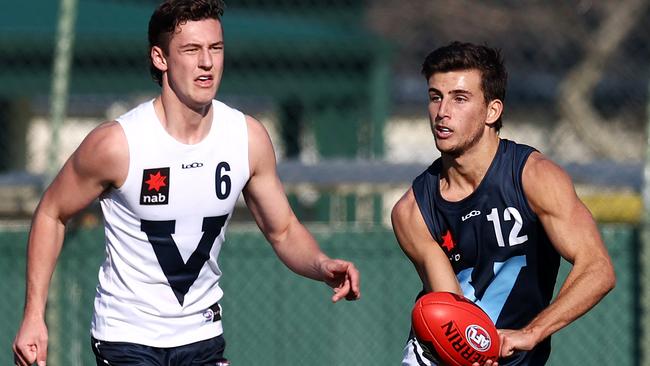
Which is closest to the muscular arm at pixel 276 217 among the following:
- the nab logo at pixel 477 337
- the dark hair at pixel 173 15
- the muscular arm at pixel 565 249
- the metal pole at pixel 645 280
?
the dark hair at pixel 173 15

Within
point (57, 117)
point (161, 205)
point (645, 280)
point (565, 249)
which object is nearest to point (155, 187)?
point (161, 205)

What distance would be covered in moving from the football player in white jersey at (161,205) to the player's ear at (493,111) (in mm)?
949

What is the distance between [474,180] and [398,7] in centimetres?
947

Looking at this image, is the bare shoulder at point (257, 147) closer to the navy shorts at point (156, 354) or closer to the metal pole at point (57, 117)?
the navy shorts at point (156, 354)

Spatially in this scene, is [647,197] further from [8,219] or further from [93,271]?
[8,219]

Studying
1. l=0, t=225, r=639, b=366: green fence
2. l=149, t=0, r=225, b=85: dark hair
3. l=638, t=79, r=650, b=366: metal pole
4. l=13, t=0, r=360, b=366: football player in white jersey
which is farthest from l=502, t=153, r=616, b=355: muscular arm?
l=0, t=225, r=639, b=366: green fence

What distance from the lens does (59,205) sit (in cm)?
497

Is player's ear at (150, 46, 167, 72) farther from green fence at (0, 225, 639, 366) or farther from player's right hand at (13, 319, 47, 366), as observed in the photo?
green fence at (0, 225, 639, 366)

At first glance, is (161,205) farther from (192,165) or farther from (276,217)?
(276,217)

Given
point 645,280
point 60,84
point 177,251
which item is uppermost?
point 60,84

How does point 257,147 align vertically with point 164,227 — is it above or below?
above

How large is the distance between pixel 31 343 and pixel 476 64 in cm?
224

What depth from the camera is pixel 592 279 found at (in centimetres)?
471

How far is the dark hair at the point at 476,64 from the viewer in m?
5.01
